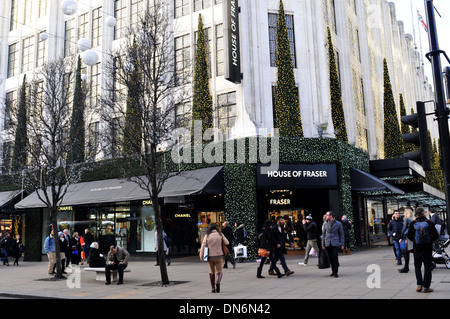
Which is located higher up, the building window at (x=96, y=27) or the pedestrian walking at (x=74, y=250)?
the building window at (x=96, y=27)

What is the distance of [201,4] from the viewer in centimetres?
2364

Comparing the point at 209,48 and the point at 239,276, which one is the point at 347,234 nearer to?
the point at 239,276

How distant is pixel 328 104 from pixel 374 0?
2366cm

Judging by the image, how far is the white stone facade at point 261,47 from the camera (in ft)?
71.5

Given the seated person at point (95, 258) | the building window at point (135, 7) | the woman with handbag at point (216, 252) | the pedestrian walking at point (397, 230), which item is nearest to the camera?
the woman with handbag at point (216, 252)

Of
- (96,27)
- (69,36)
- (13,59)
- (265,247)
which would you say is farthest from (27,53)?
(265,247)

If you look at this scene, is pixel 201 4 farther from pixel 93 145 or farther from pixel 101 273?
pixel 101 273

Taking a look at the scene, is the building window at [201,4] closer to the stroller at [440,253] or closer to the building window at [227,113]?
the building window at [227,113]

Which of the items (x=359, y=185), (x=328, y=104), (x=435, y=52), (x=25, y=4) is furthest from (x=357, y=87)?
(x=25, y=4)

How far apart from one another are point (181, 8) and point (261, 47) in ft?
18.5

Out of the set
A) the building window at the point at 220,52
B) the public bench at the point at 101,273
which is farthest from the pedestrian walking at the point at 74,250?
the building window at the point at 220,52

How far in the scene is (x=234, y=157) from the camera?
65.3ft

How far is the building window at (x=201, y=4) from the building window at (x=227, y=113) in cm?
521

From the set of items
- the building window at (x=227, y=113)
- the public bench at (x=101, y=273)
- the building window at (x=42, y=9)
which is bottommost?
the public bench at (x=101, y=273)
